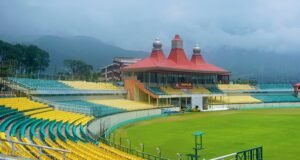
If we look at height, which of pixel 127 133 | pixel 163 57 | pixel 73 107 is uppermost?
pixel 163 57

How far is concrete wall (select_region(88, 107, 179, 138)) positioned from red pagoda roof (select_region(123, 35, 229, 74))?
8.17 metres

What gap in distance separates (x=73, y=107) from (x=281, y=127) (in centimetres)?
2006

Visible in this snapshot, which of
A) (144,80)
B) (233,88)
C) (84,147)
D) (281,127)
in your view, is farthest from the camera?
(233,88)

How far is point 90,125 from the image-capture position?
29.1m

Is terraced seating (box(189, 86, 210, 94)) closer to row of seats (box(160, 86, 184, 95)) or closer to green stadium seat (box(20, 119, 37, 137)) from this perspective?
row of seats (box(160, 86, 184, 95))

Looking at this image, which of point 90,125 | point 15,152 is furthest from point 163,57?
point 15,152

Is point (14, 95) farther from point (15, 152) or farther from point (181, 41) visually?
point (181, 41)

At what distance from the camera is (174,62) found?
6119 cm

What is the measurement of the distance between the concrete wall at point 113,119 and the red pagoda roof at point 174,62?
26.8 feet

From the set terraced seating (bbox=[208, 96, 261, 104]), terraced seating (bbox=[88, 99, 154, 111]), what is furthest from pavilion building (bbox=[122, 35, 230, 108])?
terraced seating (bbox=[88, 99, 154, 111])

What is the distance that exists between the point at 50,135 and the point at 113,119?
17398 mm

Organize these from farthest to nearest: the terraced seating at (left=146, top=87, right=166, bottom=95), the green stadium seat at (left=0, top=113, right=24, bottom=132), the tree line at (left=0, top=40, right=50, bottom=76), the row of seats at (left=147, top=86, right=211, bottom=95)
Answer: the tree line at (left=0, top=40, right=50, bottom=76), the row of seats at (left=147, top=86, right=211, bottom=95), the terraced seating at (left=146, top=87, right=166, bottom=95), the green stadium seat at (left=0, top=113, right=24, bottom=132)

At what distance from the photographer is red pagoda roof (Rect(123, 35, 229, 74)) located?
55.8m

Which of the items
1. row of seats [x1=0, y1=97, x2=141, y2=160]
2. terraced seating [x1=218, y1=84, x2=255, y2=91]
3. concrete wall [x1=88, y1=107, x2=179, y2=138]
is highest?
terraced seating [x1=218, y1=84, x2=255, y2=91]
